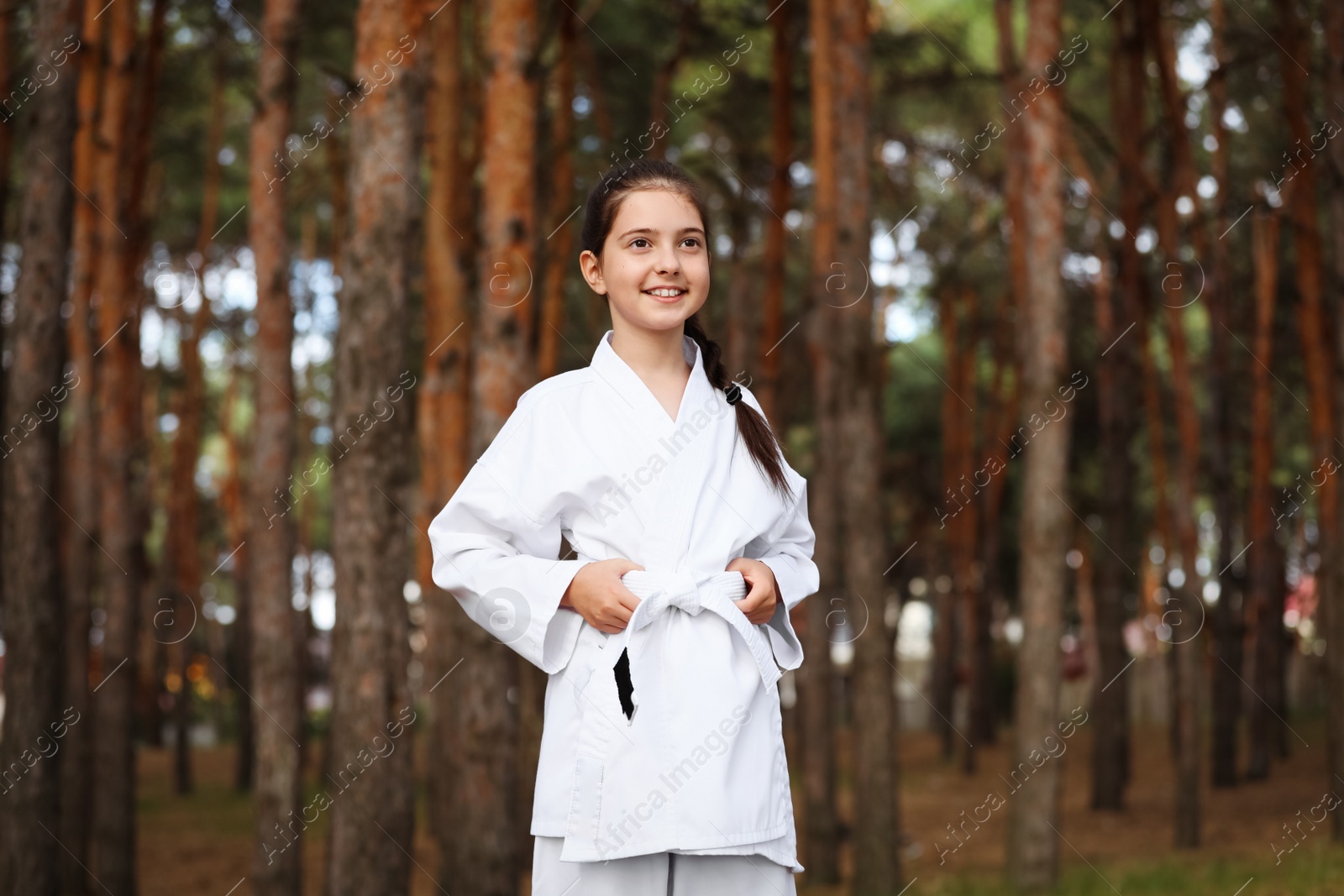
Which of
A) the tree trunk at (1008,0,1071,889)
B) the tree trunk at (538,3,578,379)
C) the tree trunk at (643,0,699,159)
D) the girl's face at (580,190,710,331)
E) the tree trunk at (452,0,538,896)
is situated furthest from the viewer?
the tree trunk at (538,3,578,379)

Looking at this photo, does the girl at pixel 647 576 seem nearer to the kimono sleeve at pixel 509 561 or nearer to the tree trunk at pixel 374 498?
the kimono sleeve at pixel 509 561

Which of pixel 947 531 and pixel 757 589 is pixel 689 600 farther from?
pixel 947 531

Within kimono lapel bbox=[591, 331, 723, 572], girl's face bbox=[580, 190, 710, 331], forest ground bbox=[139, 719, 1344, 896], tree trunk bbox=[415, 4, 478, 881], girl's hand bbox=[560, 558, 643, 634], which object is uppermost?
tree trunk bbox=[415, 4, 478, 881]

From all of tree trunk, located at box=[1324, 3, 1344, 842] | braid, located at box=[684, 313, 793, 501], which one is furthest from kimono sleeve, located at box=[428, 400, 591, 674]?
tree trunk, located at box=[1324, 3, 1344, 842]

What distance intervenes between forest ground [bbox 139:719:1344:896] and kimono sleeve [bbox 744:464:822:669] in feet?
20.5

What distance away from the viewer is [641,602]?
2227 millimetres

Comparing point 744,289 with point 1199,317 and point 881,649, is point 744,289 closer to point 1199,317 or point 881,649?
point 881,649

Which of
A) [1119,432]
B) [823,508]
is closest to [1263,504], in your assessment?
[1119,432]

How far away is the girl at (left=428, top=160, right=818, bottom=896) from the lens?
2.20 metres

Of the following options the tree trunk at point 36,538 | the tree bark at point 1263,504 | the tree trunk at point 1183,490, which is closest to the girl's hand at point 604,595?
the tree trunk at point 36,538

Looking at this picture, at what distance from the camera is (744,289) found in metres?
14.6

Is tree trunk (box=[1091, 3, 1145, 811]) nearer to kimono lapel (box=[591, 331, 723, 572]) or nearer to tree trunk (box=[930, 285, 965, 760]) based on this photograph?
tree trunk (box=[930, 285, 965, 760])

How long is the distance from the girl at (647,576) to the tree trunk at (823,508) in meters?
6.49

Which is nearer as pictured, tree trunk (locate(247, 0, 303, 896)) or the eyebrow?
the eyebrow
